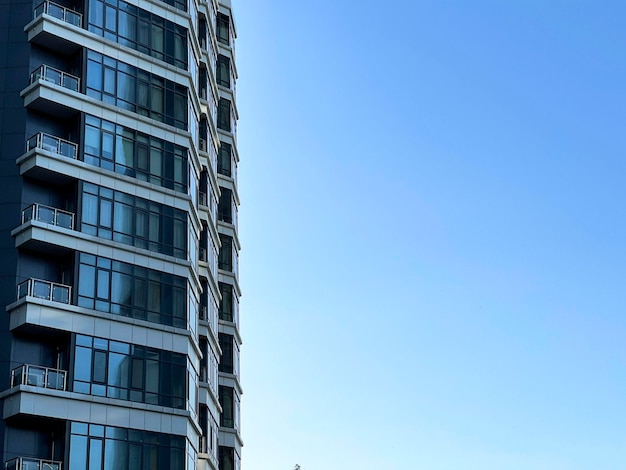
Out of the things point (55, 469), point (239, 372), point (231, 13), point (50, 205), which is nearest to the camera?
point (55, 469)

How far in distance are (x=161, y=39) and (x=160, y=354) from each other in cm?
1537

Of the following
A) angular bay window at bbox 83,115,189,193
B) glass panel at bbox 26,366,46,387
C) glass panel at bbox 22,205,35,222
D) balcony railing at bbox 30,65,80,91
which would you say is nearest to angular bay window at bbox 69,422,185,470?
glass panel at bbox 26,366,46,387

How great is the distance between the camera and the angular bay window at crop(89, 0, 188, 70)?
49.2 m

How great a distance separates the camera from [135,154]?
160ft

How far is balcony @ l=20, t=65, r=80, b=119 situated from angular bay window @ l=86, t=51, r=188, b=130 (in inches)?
40.0

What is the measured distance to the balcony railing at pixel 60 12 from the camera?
157 feet

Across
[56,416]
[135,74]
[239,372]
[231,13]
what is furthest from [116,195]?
[231,13]

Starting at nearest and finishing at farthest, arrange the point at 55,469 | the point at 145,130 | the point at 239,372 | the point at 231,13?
the point at 55,469
the point at 145,130
the point at 239,372
the point at 231,13

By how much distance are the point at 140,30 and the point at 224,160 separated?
61.5ft

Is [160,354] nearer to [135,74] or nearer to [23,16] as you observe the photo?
[135,74]

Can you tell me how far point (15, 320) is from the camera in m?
43.0

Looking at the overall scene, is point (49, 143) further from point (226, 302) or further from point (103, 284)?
point (226, 302)

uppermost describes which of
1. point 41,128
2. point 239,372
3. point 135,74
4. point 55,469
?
point 135,74

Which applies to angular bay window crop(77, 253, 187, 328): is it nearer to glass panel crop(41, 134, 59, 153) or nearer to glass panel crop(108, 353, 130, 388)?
glass panel crop(108, 353, 130, 388)
